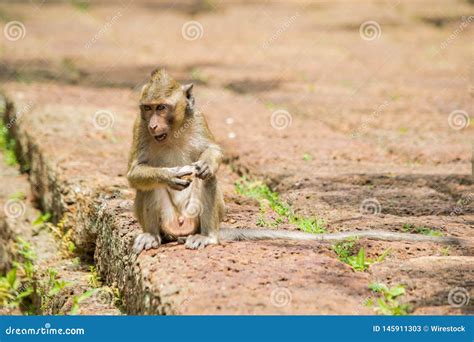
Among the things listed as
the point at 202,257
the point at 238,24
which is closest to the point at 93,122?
the point at 202,257

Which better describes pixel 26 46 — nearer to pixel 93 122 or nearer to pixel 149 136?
pixel 93 122

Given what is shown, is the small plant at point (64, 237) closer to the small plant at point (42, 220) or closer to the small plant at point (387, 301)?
the small plant at point (42, 220)

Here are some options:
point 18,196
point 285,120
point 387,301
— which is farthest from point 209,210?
point 285,120

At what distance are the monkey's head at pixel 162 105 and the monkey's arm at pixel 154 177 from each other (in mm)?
207

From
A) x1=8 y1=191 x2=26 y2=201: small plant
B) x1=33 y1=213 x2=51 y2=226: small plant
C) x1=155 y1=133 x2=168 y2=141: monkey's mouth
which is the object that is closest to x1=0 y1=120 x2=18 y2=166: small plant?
x1=8 y1=191 x2=26 y2=201: small plant

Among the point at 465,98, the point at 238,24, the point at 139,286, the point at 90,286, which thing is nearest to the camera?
the point at 139,286

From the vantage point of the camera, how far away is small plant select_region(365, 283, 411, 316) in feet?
14.6

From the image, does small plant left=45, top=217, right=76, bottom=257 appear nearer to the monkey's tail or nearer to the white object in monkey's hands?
the monkey's tail

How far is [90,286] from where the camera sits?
6410 millimetres

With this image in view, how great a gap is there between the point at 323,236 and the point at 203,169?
3.07 feet

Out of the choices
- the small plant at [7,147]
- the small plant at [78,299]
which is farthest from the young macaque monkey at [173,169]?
the small plant at [7,147]

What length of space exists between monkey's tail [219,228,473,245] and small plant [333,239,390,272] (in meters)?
0.08

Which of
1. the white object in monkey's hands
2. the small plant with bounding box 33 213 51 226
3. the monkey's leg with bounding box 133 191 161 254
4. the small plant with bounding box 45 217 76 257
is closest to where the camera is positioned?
the white object in monkey's hands

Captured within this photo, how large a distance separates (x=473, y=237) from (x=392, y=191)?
1.25 metres
